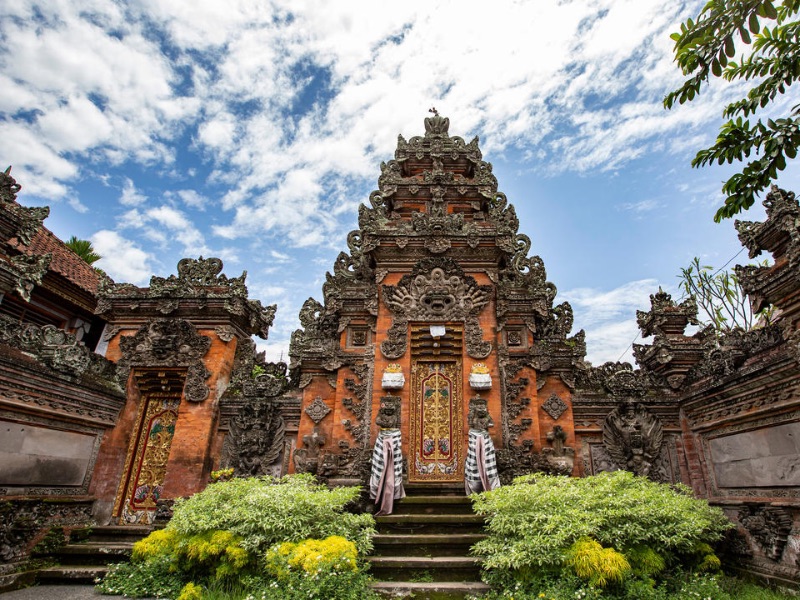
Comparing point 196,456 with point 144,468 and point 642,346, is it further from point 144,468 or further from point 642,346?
point 642,346

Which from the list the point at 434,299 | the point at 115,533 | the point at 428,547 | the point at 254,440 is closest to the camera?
the point at 428,547

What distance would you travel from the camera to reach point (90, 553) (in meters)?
7.71

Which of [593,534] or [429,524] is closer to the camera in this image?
[593,534]

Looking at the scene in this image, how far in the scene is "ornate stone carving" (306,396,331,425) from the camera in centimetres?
971

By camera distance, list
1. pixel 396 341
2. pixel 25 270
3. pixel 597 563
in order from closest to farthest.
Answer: pixel 597 563
pixel 25 270
pixel 396 341

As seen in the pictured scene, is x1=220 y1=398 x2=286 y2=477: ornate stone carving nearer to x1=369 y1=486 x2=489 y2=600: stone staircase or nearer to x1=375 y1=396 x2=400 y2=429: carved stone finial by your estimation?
x1=375 y1=396 x2=400 y2=429: carved stone finial

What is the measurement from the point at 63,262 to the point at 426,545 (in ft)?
41.0

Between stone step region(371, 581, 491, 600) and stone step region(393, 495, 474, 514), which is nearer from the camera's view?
stone step region(371, 581, 491, 600)

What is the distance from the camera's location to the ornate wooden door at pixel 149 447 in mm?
9320

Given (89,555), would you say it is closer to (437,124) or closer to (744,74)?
(744,74)

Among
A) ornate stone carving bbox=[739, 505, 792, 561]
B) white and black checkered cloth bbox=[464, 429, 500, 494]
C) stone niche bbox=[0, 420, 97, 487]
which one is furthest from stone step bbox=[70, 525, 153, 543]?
ornate stone carving bbox=[739, 505, 792, 561]

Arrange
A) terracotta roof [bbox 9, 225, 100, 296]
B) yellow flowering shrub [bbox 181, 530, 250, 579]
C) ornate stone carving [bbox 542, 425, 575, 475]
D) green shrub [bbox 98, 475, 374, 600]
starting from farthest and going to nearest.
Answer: terracotta roof [bbox 9, 225, 100, 296]
ornate stone carving [bbox 542, 425, 575, 475]
yellow flowering shrub [bbox 181, 530, 250, 579]
green shrub [bbox 98, 475, 374, 600]

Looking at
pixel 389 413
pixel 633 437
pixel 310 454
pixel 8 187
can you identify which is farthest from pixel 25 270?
pixel 633 437

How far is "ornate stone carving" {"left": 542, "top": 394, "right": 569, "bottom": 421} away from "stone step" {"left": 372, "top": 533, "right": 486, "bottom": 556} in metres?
3.53
